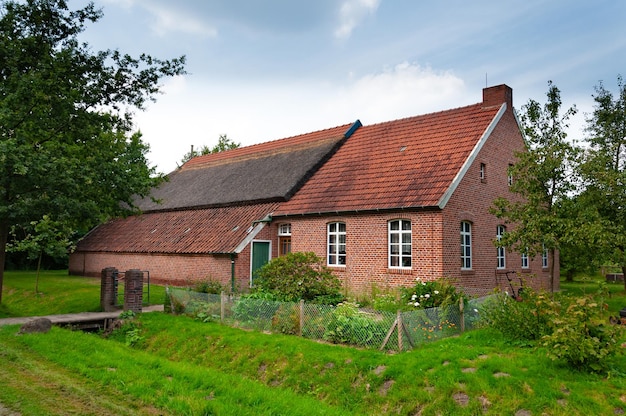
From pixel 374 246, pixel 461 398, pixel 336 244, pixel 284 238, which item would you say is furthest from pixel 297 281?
pixel 284 238

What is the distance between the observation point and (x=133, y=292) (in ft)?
50.9

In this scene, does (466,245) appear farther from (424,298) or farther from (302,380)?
(302,380)

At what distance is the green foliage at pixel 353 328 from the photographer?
10.7m

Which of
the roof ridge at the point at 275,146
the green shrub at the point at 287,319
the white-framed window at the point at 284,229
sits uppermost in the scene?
the roof ridge at the point at 275,146

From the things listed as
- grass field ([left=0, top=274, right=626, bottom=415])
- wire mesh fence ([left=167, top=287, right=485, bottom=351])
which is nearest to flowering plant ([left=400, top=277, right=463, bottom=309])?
wire mesh fence ([left=167, top=287, right=485, bottom=351])

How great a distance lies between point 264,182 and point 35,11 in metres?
12.0

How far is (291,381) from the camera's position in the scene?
31.8ft

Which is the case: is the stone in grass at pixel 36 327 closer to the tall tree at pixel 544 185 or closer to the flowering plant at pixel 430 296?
the flowering plant at pixel 430 296

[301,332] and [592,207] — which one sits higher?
[592,207]

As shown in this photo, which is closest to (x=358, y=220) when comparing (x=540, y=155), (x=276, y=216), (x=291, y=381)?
(x=276, y=216)

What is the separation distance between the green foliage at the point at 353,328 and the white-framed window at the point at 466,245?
7397 mm

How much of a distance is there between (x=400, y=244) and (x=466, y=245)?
2605 mm

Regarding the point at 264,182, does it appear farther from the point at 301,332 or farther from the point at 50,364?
the point at 50,364

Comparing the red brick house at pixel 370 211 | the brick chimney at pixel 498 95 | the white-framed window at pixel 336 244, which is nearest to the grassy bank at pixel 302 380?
the red brick house at pixel 370 211
